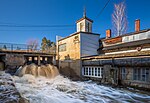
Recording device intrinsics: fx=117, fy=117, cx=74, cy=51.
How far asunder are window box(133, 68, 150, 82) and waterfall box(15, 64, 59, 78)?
9639 millimetres

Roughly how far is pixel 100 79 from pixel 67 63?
17.8 feet

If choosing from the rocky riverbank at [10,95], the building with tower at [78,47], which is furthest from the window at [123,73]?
the rocky riverbank at [10,95]

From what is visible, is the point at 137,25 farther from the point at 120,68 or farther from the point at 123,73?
the point at 123,73

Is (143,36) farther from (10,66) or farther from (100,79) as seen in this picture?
(10,66)

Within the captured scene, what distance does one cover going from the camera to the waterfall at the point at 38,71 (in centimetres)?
1383

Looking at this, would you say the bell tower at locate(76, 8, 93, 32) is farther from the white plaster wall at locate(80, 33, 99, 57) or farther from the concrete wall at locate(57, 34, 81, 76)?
the concrete wall at locate(57, 34, 81, 76)

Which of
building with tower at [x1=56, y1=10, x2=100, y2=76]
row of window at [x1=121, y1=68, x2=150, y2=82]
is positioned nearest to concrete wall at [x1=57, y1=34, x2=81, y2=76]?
building with tower at [x1=56, y1=10, x2=100, y2=76]

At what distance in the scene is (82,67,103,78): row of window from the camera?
11095mm

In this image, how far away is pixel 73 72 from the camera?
13977mm

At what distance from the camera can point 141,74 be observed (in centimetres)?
813

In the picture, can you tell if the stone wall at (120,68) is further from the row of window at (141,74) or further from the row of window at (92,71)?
the row of window at (92,71)

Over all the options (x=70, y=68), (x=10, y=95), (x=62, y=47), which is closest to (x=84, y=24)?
(x=62, y=47)

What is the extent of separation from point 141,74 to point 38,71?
11.2 meters

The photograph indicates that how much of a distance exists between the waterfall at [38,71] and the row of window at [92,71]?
4417mm
